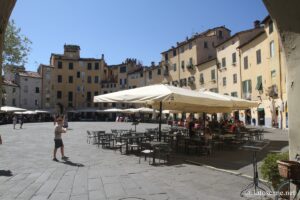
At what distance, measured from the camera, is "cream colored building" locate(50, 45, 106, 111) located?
71.2 m

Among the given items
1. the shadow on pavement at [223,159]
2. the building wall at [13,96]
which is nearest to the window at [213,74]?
the shadow on pavement at [223,159]

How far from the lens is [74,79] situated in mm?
72812

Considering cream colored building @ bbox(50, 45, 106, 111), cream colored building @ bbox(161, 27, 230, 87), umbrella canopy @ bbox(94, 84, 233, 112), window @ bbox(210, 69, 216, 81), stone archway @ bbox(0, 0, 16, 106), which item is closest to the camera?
stone archway @ bbox(0, 0, 16, 106)

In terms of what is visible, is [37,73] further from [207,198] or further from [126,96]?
[207,198]

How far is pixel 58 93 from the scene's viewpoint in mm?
71438

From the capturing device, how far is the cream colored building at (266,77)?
29.5 metres

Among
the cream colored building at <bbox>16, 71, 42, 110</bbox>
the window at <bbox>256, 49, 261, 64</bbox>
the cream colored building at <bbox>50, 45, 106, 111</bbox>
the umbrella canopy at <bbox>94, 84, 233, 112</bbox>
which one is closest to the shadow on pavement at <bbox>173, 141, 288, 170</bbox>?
the umbrella canopy at <bbox>94, 84, 233, 112</bbox>

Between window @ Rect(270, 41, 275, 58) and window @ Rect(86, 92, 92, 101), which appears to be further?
window @ Rect(86, 92, 92, 101)

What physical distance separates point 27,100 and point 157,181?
65709 millimetres

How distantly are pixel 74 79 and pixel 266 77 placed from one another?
50017mm

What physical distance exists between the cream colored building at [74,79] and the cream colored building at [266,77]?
140 ft

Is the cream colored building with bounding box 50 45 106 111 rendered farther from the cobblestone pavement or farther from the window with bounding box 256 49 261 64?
the cobblestone pavement

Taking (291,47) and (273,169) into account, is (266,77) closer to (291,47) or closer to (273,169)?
(273,169)

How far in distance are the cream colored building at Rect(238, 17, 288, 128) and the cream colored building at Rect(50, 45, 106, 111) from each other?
1682 inches
